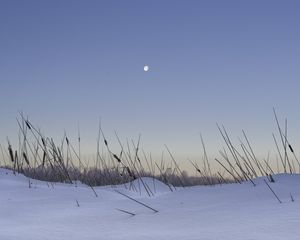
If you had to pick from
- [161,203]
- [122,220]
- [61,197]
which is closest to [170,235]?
[122,220]

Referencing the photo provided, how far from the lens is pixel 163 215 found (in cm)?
176

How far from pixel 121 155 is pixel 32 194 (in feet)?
3.90

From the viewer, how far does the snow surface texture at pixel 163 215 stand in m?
1.35

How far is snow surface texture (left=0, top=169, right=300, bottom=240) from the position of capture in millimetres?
1354

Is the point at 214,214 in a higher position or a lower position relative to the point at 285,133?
lower

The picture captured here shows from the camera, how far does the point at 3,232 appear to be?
1.52 meters

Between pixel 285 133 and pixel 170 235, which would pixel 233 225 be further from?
pixel 285 133

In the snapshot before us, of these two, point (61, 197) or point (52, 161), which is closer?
point (61, 197)

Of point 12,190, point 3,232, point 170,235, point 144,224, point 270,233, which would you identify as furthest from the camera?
point 12,190

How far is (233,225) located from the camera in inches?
55.0

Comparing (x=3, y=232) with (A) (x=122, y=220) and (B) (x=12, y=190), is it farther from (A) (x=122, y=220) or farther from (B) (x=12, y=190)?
(B) (x=12, y=190)

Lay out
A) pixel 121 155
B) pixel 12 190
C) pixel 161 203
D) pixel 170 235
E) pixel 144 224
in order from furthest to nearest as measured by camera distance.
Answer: pixel 121 155 < pixel 12 190 < pixel 161 203 < pixel 144 224 < pixel 170 235

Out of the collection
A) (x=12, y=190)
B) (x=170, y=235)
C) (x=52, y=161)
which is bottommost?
(x=170, y=235)

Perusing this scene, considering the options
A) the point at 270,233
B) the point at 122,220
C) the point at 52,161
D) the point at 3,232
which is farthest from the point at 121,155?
the point at 270,233
